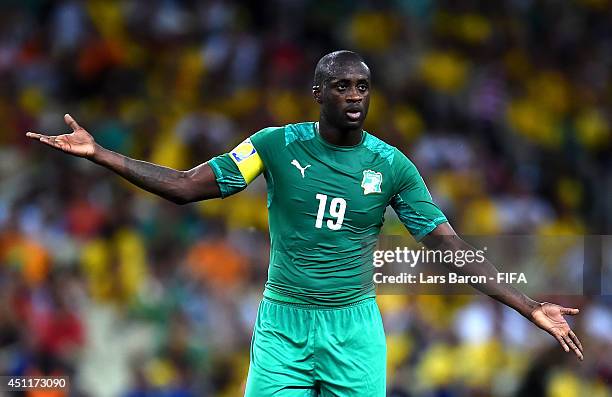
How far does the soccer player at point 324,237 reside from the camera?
509 centimetres


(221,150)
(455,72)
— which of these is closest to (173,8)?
(221,150)

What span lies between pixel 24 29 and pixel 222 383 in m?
4.73

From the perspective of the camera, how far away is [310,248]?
518cm

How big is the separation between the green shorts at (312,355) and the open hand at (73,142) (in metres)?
1.10

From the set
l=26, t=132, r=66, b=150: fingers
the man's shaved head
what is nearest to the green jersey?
the man's shaved head

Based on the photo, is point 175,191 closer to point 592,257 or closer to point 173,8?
point 592,257

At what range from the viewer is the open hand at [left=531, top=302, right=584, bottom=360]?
5164 millimetres

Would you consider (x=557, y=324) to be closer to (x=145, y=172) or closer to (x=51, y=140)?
(x=145, y=172)

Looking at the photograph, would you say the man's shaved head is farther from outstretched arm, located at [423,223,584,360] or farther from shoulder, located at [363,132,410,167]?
outstretched arm, located at [423,223,584,360]

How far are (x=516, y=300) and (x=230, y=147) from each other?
5.62 metres

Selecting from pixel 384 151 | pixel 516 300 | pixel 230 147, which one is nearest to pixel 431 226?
pixel 384 151

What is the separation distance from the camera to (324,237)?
17.0ft

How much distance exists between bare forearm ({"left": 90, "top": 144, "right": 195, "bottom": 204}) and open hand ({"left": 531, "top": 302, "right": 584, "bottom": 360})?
167cm

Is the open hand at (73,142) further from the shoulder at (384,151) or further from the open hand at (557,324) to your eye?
the open hand at (557,324)
